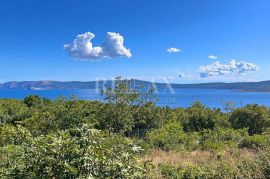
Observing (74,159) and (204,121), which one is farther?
(204,121)

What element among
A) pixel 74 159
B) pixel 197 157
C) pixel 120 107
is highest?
pixel 74 159

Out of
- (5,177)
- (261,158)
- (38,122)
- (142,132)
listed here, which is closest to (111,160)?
(5,177)

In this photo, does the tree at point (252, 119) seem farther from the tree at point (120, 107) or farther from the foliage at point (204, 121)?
the tree at point (120, 107)

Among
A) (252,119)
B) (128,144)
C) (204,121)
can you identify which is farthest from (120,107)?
(128,144)

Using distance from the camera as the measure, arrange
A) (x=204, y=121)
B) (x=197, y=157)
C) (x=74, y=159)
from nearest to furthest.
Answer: (x=74, y=159) < (x=197, y=157) < (x=204, y=121)

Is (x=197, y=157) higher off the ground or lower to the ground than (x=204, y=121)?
higher

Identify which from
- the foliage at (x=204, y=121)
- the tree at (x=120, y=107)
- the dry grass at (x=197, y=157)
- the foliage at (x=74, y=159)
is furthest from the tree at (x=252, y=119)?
the foliage at (x=74, y=159)

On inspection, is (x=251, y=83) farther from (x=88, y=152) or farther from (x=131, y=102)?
(x=88, y=152)

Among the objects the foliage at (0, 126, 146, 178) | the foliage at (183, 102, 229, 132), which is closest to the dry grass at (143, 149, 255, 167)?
the foliage at (0, 126, 146, 178)

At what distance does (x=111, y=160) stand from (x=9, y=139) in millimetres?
6172

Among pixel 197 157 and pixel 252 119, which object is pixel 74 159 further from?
pixel 252 119

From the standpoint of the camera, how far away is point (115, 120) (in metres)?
19.4

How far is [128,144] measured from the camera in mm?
5410

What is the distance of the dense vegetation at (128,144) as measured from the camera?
474 centimetres
